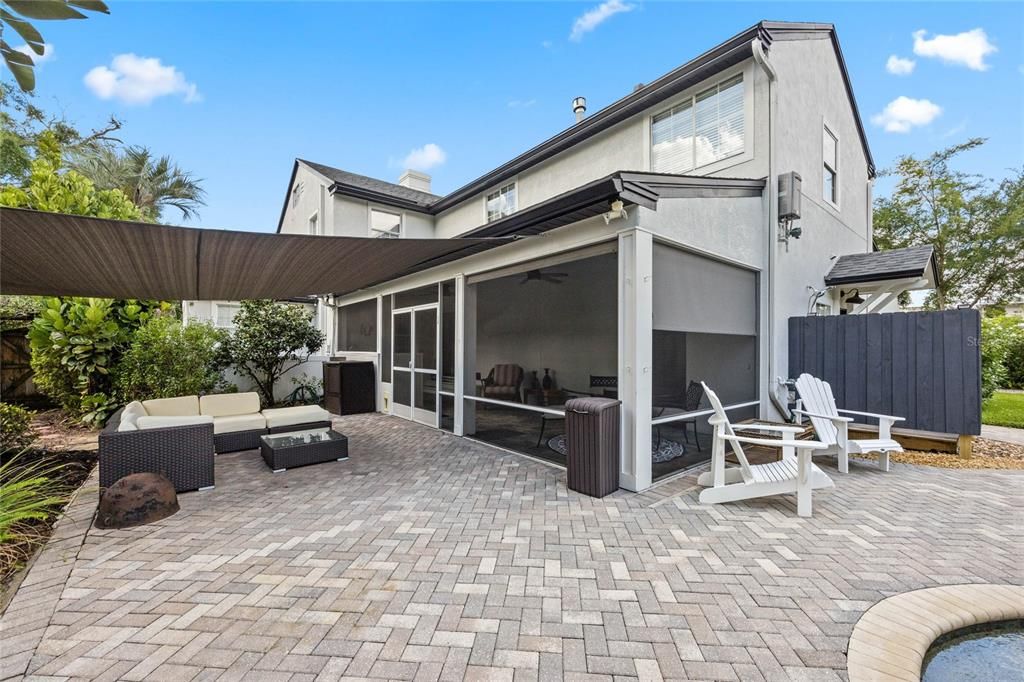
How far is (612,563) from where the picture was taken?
3.07 metres

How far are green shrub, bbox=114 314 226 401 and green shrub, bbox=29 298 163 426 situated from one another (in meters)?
0.24

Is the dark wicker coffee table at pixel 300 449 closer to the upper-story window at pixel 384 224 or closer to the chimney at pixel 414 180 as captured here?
the upper-story window at pixel 384 224

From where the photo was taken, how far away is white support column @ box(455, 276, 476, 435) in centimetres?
714

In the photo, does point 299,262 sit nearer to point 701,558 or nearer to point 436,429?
point 436,429

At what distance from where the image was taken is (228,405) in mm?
6656

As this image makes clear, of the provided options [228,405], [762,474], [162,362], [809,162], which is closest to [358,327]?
[162,362]

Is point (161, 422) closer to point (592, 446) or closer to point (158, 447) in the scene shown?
point (158, 447)

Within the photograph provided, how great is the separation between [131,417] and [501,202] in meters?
8.85

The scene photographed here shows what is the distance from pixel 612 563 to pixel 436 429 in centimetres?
531

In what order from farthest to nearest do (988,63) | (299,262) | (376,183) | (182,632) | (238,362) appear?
(376,183), (988,63), (238,362), (299,262), (182,632)

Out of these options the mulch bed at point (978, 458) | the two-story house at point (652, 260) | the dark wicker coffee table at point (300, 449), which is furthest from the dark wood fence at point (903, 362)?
the dark wicker coffee table at point (300, 449)

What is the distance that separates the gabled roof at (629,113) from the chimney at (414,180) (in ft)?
3.83

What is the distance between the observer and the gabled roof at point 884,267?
23.5ft

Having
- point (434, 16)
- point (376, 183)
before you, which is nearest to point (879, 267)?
point (434, 16)
